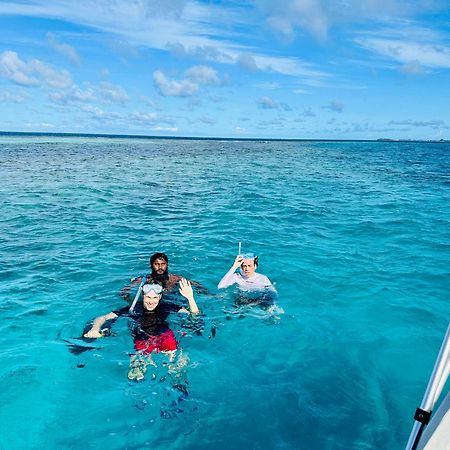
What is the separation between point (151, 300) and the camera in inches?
287

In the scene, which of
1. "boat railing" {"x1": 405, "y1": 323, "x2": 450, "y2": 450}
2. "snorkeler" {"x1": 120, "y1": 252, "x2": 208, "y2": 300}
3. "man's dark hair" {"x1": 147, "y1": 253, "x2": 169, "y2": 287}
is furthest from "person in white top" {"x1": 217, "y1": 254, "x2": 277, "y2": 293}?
"boat railing" {"x1": 405, "y1": 323, "x2": 450, "y2": 450}

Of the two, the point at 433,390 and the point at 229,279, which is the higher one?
the point at 433,390

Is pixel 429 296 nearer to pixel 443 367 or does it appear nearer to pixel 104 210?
pixel 443 367

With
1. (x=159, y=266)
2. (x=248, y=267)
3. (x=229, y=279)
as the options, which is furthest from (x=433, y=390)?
(x=229, y=279)

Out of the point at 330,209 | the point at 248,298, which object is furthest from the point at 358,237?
the point at 248,298

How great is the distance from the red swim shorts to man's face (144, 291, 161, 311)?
572 millimetres

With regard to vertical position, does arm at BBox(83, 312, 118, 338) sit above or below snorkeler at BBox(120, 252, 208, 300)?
below

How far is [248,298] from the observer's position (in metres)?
9.41

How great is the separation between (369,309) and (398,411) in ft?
11.5

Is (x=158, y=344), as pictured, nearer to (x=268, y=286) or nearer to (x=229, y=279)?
(x=229, y=279)

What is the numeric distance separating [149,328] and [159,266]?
205cm

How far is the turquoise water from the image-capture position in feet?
19.1

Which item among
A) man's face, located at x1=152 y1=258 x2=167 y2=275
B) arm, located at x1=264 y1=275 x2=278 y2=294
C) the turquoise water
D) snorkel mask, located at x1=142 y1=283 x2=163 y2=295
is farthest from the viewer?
arm, located at x1=264 y1=275 x2=278 y2=294

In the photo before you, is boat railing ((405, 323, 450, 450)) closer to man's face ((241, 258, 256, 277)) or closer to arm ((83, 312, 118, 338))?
arm ((83, 312, 118, 338))
